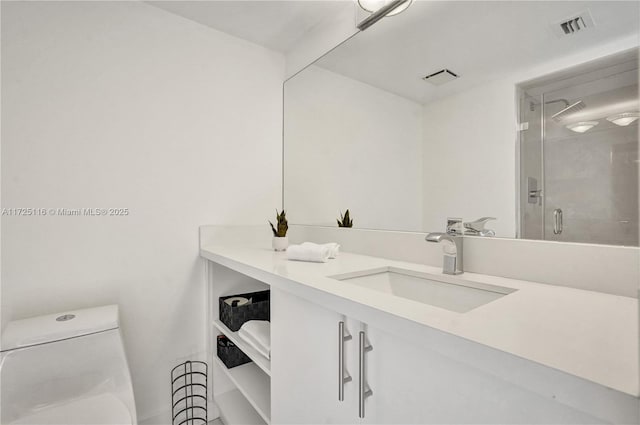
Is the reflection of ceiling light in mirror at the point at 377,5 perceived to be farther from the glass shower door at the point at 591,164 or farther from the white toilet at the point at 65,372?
the white toilet at the point at 65,372

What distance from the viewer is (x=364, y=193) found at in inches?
57.0

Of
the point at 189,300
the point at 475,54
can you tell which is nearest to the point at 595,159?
the point at 475,54

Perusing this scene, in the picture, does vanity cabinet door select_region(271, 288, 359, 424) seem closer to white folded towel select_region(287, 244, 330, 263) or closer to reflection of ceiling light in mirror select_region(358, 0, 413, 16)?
white folded towel select_region(287, 244, 330, 263)

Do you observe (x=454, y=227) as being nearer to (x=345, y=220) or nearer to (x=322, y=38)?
(x=345, y=220)

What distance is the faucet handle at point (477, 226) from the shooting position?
39.3 inches

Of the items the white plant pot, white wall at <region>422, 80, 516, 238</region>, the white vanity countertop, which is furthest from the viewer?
the white plant pot

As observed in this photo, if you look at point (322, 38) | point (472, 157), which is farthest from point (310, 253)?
point (322, 38)

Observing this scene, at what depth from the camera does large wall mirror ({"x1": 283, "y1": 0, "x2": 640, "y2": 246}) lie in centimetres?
76

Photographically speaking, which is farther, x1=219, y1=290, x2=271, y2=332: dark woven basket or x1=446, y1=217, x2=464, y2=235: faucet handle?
x1=219, y1=290, x2=271, y2=332: dark woven basket

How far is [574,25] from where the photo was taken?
82 centimetres

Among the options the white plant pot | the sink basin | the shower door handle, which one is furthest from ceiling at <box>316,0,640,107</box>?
the white plant pot

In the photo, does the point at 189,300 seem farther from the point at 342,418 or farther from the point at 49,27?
the point at 49,27

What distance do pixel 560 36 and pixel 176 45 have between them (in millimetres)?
1599

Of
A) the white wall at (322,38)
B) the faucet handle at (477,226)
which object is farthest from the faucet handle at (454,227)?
the white wall at (322,38)
